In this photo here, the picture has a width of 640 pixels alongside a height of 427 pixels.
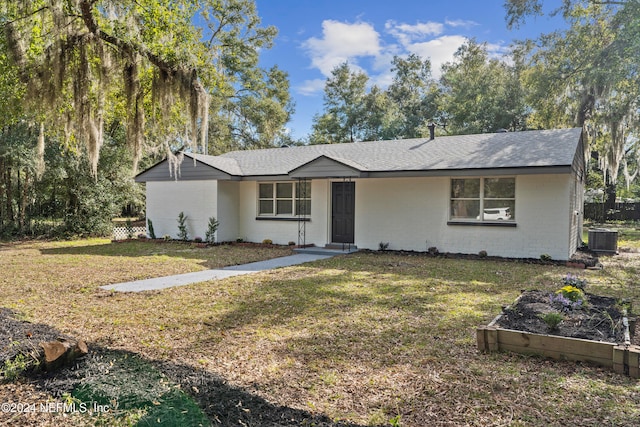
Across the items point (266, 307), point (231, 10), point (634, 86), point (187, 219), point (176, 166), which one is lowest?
point (266, 307)

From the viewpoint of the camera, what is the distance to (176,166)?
13.8 meters

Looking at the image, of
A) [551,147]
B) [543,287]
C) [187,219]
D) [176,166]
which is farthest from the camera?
[187,219]

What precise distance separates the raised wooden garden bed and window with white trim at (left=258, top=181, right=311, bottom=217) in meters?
9.83

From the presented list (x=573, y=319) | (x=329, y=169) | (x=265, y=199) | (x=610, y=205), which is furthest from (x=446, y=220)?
(x=610, y=205)

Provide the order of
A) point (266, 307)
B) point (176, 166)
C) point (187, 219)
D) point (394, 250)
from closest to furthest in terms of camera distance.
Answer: point (266, 307), point (394, 250), point (176, 166), point (187, 219)

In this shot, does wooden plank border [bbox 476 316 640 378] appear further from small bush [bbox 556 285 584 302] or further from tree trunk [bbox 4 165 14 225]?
tree trunk [bbox 4 165 14 225]

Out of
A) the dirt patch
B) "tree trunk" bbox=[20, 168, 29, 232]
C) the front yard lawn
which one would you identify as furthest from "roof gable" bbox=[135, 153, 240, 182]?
the dirt patch

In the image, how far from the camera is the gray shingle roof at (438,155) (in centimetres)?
1066

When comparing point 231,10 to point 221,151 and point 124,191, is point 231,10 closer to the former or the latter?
point 221,151

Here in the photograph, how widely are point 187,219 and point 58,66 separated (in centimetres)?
803

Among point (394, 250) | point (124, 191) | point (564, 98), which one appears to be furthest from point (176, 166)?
point (564, 98)

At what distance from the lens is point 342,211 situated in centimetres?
1330

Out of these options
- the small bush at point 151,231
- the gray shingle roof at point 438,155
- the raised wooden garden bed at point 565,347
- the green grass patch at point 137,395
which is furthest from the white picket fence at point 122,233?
the raised wooden garden bed at point 565,347

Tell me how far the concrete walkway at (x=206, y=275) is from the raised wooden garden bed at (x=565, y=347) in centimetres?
537
